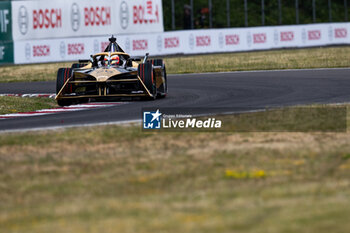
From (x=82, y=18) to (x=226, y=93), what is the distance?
22612 mm

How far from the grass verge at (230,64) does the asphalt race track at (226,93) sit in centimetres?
248

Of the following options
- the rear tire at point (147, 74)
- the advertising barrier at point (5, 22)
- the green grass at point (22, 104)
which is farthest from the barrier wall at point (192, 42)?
→ the rear tire at point (147, 74)

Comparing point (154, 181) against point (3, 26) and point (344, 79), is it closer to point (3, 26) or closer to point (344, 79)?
point (344, 79)

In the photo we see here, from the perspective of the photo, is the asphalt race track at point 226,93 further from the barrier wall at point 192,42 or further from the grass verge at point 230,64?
the barrier wall at point 192,42

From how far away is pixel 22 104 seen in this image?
1762 cm

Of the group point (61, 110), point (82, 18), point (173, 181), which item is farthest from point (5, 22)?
point (173, 181)

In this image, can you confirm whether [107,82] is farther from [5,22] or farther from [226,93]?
[5,22]

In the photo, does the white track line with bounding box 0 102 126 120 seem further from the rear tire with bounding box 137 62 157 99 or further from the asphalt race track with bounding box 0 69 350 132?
the rear tire with bounding box 137 62 157 99

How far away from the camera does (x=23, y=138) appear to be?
1112 centimetres

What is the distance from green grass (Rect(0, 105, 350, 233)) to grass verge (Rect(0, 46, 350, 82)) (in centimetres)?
1648

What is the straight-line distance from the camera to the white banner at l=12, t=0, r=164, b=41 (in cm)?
3866

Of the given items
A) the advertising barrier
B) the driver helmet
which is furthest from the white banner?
the driver helmet

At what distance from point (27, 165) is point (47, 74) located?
20287 mm

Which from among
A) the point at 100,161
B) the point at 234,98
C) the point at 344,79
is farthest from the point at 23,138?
the point at 344,79
